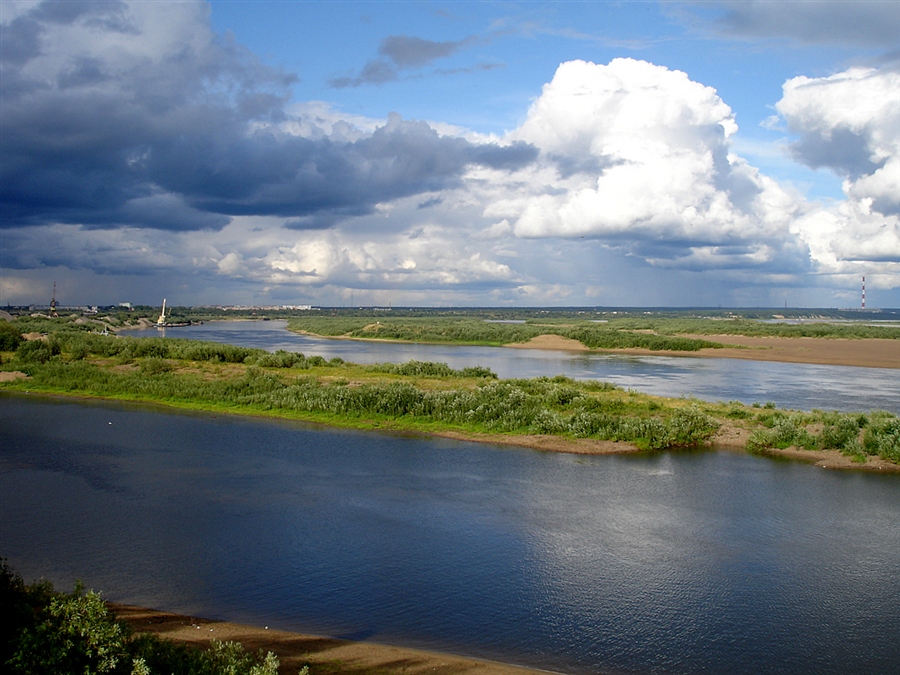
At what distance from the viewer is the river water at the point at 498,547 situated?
10484 mm

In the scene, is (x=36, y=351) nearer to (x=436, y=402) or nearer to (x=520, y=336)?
(x=436, y=402)

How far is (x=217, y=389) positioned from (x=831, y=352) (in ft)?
191

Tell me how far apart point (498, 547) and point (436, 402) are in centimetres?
1415

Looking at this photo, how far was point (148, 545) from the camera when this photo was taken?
13633 millimetres

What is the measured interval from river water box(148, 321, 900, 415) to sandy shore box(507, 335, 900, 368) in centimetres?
410

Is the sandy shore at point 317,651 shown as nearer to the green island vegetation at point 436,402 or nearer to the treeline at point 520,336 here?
the green island vegetation at point 436,402

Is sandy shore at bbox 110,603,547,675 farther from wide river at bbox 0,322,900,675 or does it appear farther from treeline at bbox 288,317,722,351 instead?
treeline at bbox 288,317,722,351

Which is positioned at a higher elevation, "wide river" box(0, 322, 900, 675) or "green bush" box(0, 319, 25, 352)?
"green bush" box(0, 319, 25, 352)

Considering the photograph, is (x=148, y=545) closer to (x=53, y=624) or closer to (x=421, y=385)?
(x=53, y=624)

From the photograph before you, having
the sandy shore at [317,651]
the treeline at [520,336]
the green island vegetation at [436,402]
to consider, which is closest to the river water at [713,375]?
the green island vegetation at [436,402]

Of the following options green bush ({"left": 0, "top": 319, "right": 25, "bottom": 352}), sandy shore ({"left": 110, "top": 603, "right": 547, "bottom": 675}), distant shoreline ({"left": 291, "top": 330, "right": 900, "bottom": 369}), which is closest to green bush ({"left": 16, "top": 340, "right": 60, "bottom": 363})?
green bush ({"left": 0, "top": 319, "right": 25, "bottom": 352})

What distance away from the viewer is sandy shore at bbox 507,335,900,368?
6022cm

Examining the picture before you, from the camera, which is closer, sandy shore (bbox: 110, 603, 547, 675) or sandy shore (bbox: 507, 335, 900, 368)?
sandy shore (bbox: 110, 603, 547, 675)

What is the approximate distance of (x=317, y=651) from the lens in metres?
9.54
